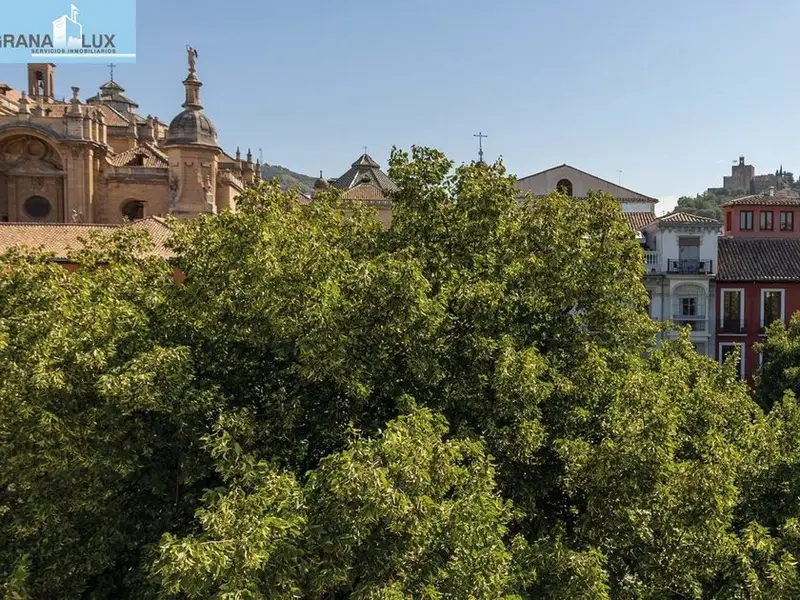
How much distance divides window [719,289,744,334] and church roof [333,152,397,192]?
116 feet

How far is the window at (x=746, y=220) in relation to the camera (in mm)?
39406

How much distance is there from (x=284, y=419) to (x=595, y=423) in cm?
535

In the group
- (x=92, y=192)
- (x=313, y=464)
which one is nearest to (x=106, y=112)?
(x=92, y=192)

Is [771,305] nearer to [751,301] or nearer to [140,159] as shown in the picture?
[751,301]

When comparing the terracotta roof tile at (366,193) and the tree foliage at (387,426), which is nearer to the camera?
the tree foliage at (387,426)

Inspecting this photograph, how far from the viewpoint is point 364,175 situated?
215 ft

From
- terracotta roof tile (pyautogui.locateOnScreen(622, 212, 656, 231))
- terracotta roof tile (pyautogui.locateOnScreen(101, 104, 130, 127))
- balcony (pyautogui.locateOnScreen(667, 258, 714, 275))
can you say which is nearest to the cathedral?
terracotta roof tile (pyautogui.locateOnScreen(101, 104, 130, 127))

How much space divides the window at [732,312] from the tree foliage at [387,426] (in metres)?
22.9

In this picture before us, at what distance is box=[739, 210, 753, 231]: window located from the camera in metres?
39.4

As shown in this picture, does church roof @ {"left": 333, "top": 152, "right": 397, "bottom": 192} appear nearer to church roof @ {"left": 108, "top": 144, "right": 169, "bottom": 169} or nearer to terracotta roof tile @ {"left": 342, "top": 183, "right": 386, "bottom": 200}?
terracotta roof tile @ {"left": 342, "top": 183, "right": 386, "bottom": 200}

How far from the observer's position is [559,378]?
1166 centimetres

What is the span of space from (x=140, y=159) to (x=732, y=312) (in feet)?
121

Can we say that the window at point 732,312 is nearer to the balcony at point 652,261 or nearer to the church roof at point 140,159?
the balcony at point 652,261

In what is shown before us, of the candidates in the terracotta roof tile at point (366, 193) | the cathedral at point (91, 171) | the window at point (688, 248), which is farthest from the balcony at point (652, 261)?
the cathedral at point (91, 171)
